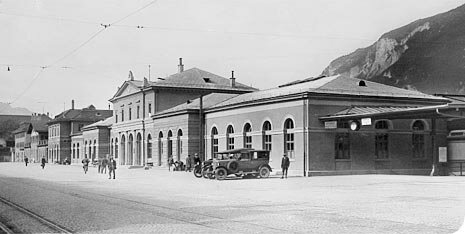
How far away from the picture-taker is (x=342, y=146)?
38.2m

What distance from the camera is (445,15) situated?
1197 cm

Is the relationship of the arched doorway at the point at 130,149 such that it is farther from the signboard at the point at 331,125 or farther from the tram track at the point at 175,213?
the tram track at the point at 175,213

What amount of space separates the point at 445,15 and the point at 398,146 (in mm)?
28787

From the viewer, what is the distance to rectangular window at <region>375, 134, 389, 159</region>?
3909 cm

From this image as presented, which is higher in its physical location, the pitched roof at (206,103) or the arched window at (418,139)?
the pitched roof at (206,103)

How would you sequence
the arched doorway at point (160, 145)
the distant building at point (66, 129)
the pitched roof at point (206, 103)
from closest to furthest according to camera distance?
the pitched roof at point (206, 103), the arched doorway at point (160, 145), the distant building at point (66, 129)

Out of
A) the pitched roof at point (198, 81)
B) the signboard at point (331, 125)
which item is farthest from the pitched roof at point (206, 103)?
the signboard at point (331, 125)

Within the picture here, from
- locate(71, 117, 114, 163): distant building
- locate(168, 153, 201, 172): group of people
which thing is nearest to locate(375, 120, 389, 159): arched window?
locate(168, 153, 201, 172): group of people

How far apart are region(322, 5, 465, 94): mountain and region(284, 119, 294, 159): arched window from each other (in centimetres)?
650

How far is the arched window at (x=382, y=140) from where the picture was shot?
3906 centimetres

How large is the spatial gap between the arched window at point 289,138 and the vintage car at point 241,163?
445 cm

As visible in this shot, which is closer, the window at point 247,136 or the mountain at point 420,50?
the mountain at point 420,50

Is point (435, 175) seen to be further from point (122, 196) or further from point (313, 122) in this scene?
point (122, 196)

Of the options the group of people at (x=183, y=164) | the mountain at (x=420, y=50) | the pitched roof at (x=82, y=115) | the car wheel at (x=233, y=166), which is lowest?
the group of people at (x=183, y=164)
